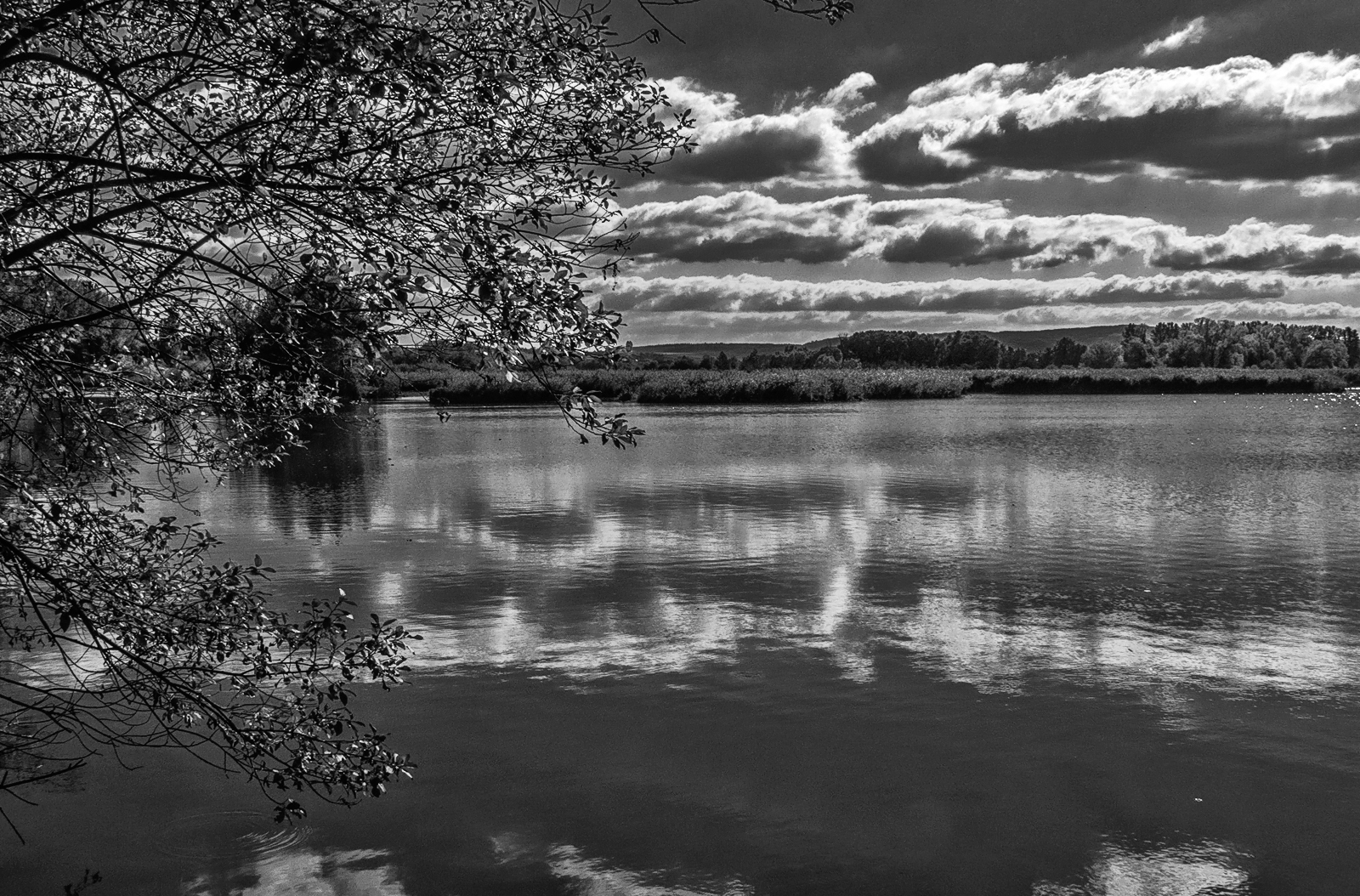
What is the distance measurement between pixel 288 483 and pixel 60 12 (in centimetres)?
2626

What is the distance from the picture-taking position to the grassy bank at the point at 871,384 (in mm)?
87938

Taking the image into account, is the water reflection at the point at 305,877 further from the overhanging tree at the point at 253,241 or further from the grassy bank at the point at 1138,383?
the grassy bank at the point at 1138,383

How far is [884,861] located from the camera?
→ 794cm

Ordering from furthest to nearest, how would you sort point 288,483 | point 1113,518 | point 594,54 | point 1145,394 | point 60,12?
point 1145,394, point 288,483, point 1113,518, point 594,54, point 60,12

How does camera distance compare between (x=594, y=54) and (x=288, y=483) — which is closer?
(x=594, y=54)

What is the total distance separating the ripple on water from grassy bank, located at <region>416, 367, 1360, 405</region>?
56540 millimetres

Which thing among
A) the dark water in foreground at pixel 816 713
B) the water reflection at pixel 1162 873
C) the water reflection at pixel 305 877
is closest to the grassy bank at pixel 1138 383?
the dark water in foreground at pixel 816 713

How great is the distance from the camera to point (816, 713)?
10766mm

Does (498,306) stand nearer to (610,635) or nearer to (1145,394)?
(610,635)

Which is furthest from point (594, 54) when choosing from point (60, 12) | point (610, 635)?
point (610, 635)

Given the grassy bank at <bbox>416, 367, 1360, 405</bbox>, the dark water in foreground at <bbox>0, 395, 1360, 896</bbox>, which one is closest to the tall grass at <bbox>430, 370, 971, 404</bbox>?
the grassy bank at <bbox>416, 367, 1360, 405</bbox>

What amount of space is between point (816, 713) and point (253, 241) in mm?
6682

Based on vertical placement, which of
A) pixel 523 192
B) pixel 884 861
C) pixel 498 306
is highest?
pixel 523 192

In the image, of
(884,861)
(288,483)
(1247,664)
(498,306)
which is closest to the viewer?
(498,306)
